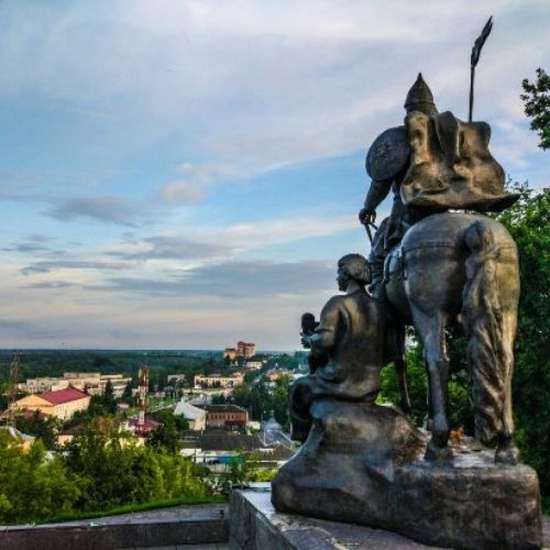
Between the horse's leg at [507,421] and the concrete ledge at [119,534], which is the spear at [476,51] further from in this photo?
the concrete ledge at [119,534]

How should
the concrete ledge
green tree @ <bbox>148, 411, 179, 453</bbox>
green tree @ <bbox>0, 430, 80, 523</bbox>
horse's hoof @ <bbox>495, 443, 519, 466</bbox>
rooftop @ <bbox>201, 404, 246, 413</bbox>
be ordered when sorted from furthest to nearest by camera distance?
rooftop @ <bbox>201, 404, 246, 413</bbox> < green tree @ <bbox>148, 411, 179, 453</bbox> < green tree @ <bbox>0, 430, 80, 523</bbox> < the concrete ledge < horse's hoof @ <bbox>495, 443, 519, 466</bbox>

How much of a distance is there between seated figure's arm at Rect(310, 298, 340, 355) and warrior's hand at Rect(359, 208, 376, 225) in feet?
3.97

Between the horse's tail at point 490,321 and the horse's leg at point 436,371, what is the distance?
0.23 meters

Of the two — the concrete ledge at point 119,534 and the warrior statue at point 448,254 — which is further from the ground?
the warrior statue at point 448,254

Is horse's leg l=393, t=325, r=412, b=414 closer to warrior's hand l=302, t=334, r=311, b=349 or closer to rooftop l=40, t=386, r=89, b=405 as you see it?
warrior's hand l=302, t=334, r=311, b=349

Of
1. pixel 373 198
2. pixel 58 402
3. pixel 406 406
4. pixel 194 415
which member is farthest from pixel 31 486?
pixel 58 402

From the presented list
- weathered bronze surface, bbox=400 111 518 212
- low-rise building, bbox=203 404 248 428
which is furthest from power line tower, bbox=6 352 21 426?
low-rise building, bbox=203 404 248 428

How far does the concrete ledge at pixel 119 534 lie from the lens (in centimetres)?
880

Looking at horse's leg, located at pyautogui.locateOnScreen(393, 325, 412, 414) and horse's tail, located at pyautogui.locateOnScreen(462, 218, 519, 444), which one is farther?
horse's leg, located at pyautogui.locateOnScreen(393, 325, 412, 414)

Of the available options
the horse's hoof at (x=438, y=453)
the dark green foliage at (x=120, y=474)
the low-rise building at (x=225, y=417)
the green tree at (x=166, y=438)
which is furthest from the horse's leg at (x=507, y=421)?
the low-rise building at (x=225, y=417)

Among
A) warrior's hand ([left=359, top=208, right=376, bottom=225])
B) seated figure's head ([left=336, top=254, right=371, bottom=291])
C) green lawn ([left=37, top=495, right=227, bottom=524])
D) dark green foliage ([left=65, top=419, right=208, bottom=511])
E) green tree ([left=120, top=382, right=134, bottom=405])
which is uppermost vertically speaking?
warrior's hand ([left=359, top=208, right=376, bottom=225])

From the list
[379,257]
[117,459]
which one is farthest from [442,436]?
[117,459]

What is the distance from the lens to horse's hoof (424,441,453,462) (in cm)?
505

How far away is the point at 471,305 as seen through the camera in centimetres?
511
